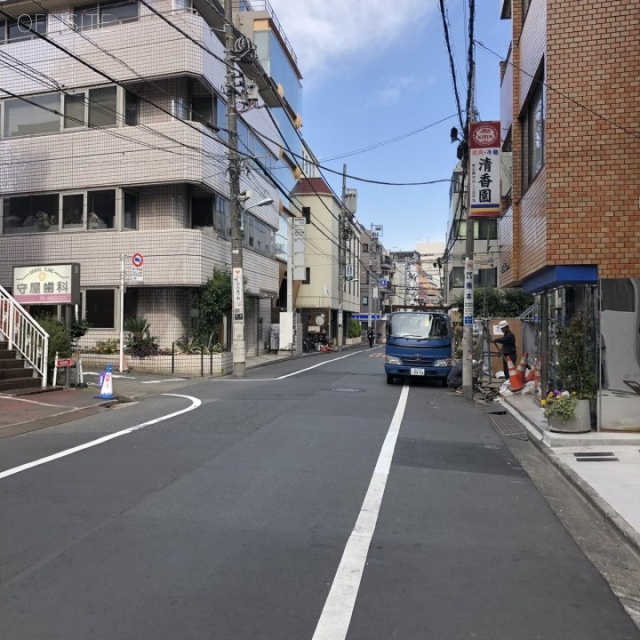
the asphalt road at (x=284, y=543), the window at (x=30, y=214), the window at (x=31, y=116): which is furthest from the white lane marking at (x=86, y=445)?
the window at (x=31, y=116)

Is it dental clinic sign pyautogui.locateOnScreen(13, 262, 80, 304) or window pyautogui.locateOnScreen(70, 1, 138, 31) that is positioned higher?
window pyautogui.locateOnScreen(70, 1, 138, 31)

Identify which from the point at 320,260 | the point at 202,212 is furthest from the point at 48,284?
the point at 320,260

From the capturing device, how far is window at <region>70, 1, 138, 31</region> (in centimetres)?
2039

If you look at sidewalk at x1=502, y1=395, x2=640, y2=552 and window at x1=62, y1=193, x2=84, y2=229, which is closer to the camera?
sidewalk at x1=502, y1=395, x2=640, y2=552

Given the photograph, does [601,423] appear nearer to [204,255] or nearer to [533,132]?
[533,132]

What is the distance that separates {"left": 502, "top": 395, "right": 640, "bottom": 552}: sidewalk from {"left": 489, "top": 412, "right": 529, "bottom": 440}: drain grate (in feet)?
0.45

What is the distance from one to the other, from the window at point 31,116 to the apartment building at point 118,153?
45 mm

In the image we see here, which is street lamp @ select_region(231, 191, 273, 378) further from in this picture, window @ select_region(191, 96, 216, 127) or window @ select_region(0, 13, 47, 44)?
window @ select_region(0, 13, 47, 44)

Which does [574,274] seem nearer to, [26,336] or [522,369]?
[522,369]

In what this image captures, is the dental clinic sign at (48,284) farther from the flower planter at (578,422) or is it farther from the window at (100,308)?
the flower planter at (578,422)

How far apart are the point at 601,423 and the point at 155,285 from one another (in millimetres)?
14985

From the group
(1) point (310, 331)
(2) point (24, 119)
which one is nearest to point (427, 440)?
(2) point (24, 119)

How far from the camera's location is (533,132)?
1158 cm

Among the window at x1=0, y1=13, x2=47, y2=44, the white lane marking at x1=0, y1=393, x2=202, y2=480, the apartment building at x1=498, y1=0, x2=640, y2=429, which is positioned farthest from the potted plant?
the window at x1=0, y1=13, x2=47, y2=44
